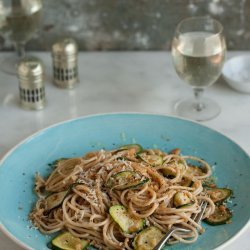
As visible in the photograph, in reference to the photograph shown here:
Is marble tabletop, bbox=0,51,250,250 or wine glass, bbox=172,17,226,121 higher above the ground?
wine glass, bbox=172,17,226,121

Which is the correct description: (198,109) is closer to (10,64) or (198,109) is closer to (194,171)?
(194,171)

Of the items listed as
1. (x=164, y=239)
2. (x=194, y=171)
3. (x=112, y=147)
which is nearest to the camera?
(x=164, y=239)

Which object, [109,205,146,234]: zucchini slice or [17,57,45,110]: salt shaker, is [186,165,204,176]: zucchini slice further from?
[17,57,45,110]: salt shaker

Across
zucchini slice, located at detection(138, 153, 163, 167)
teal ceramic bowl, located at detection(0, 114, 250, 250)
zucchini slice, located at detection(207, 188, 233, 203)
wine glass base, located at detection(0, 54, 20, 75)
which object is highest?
zucchini slice, located at detection(138, 153, 163, 167)

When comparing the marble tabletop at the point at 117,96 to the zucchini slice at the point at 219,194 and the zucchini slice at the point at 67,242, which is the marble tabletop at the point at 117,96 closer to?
the zucchini slice at the point at 219,194

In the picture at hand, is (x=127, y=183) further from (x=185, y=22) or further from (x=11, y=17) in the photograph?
(x=11, y=17)

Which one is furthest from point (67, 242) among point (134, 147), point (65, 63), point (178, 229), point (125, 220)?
point (65, 63)

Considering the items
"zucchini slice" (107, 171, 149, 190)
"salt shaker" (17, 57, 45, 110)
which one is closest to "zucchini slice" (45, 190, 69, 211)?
"zucchini slice" (107, 171, 149, 190)
